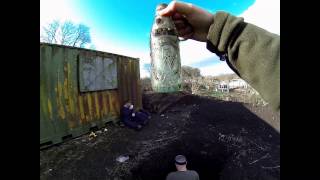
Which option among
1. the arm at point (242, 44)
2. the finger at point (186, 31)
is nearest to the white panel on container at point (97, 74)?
the finger at point (186, 31)

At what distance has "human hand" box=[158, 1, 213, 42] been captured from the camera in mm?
995

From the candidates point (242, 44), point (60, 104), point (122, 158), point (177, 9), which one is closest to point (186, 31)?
point (177, 9)

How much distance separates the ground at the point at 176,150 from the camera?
4605 mm

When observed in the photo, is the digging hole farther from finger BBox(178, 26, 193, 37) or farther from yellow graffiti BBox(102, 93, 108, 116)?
finger BBox(178, 26, 193, 37)

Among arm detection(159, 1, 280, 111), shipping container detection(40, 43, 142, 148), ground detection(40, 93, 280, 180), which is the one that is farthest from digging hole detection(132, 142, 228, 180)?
arm detection(159, 1, 280, 111)

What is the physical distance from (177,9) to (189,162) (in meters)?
4.53

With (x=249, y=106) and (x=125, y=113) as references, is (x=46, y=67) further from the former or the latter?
(x=249, y=106)

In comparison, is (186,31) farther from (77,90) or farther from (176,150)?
(77,90)

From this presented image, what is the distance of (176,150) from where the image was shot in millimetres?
5527

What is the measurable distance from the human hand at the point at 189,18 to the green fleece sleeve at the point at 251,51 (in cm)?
7

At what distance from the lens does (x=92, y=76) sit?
24.0 feet
